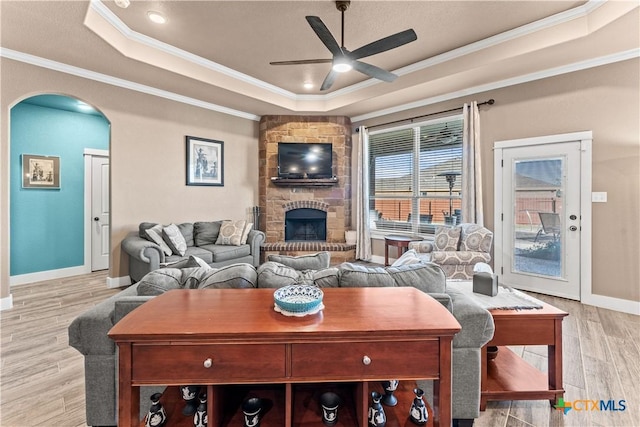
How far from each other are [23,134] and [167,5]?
3.55 meters

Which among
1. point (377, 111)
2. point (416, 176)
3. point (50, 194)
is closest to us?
point (50, 194)

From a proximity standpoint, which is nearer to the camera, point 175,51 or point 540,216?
point 175,51

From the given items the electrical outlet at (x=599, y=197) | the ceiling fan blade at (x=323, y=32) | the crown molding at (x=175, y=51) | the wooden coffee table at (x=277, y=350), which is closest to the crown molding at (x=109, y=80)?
the crown molding at (x=175, y=51)

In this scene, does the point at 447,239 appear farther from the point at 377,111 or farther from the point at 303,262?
the point at 303,262

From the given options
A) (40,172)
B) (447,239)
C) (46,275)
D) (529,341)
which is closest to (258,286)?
(529,341)

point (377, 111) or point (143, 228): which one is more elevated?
point (377, 111)

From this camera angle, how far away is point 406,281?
5.49 feet

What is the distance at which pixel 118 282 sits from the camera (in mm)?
4371

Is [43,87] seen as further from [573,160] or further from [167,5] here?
[573,160]

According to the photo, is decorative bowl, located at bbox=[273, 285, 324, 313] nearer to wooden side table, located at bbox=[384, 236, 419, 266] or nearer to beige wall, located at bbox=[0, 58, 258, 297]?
wooden side table, located at bbox=[384, 236, 419, 266]

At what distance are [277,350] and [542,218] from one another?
170 inches

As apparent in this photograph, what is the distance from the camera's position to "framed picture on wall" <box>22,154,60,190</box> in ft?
15.3

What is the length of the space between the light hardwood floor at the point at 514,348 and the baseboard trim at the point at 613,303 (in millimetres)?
123

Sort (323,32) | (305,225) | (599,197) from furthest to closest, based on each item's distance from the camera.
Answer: (305,225)
(599,197)
(323,32)
